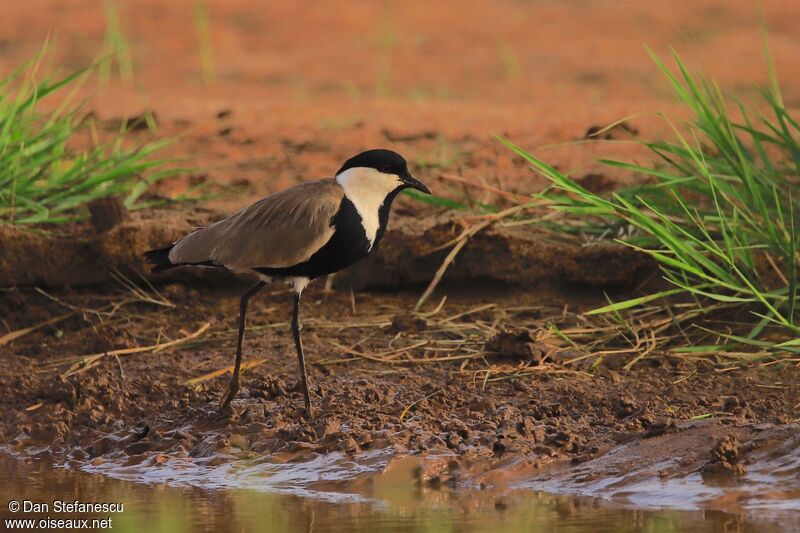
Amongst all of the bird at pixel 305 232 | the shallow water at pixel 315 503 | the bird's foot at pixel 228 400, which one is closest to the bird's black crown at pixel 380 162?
the bird at pixel 305 232

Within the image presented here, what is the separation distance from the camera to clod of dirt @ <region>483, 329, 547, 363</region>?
5.43 meters

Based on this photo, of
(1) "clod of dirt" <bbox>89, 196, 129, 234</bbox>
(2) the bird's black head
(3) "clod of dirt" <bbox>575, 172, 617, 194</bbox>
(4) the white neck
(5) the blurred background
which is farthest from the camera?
(5) the blurred background

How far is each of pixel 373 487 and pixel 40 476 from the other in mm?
1237

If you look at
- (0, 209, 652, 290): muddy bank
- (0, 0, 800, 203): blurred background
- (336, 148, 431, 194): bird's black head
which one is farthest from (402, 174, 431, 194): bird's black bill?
(0, 0, 800, 203): blurred background

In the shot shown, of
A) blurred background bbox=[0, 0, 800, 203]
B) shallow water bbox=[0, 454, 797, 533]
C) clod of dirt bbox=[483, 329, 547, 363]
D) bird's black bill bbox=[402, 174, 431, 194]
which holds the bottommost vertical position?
shallow water bbox=[0, 454, 797, 533]

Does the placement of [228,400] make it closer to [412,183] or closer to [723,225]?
[412,183]

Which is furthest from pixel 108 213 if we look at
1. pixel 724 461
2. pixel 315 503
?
pixel 724 461

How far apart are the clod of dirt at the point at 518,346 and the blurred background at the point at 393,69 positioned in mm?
1370

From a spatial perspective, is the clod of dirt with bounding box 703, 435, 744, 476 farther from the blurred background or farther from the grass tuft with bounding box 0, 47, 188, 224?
the grass tuft with bounding box 0, 47, 188, 224

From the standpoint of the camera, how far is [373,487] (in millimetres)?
4602

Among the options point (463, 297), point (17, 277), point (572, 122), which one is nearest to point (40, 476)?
point (17, 277)

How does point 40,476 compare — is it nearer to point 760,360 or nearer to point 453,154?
point 760,360

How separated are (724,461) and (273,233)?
1.88 metres

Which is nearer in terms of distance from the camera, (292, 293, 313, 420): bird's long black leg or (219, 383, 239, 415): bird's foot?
(292, 293, 313, 420): bird's long black leg
